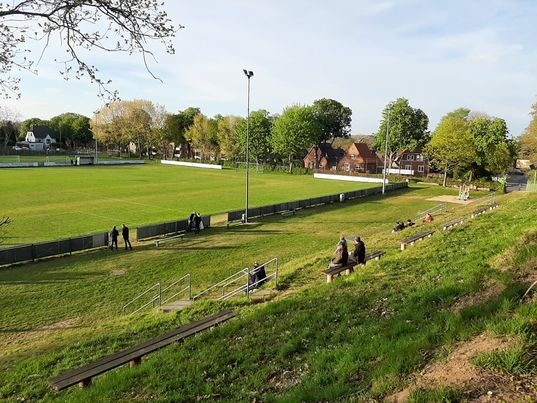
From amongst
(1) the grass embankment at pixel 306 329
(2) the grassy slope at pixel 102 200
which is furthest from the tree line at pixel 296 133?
(1) the grass embankment at pixel 306 329

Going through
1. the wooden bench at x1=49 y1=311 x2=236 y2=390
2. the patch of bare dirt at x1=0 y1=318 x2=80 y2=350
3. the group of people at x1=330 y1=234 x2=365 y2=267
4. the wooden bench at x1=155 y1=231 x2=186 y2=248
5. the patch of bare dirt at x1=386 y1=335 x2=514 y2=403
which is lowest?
the patch of bare dirt at x1=0 y1=318 x2=80 y2=350

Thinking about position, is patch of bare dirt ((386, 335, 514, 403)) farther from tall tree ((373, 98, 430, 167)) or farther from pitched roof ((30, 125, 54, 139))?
pitched roof ((30, 125, 54, 139))

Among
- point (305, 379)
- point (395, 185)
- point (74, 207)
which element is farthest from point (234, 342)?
point (395, 185)

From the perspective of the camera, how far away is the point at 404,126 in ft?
255

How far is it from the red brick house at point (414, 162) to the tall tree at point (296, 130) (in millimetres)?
20253

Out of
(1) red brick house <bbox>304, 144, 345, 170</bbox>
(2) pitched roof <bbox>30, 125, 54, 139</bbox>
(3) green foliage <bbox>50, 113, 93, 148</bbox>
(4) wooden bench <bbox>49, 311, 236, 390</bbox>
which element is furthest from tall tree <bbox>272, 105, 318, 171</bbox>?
(2) pitched roof <bbox>30, 125, 54, 139</bbox>

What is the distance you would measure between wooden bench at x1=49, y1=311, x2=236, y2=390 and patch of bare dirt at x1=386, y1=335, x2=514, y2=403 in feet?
17.3

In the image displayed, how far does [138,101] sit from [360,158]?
2530 inches

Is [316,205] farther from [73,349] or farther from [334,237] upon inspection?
[73,349]

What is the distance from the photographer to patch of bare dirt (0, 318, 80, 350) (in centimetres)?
1253

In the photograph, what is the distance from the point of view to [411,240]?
17.1m

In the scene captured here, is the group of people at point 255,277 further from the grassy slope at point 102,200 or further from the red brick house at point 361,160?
the red brick house at point 361,160

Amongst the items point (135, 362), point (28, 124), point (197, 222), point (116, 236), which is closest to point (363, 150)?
point (197, 222)

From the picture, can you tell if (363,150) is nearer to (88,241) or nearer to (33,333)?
(88,241)
